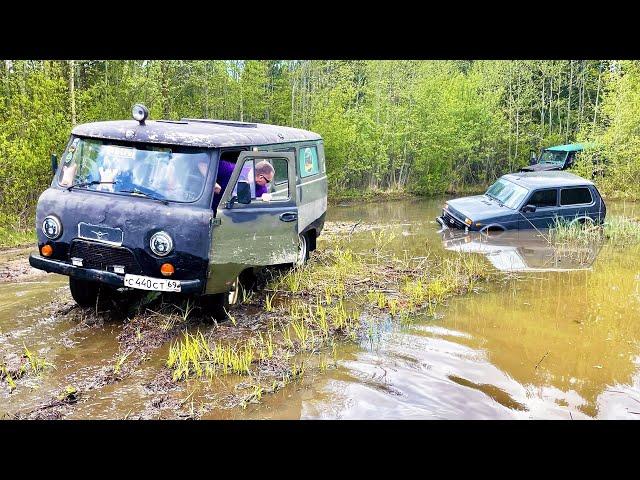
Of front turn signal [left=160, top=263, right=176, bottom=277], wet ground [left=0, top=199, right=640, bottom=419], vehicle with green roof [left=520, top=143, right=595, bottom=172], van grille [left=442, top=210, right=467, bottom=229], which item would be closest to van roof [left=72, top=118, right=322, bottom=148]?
front turn signal [left=160, top=263, right=176, bottom=277]

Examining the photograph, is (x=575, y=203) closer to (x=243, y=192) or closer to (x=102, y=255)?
(x=243, y=192)

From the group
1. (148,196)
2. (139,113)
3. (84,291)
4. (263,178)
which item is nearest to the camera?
(148,196)

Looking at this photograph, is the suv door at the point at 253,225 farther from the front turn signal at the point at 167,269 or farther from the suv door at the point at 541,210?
the suv door at the point at 541,210

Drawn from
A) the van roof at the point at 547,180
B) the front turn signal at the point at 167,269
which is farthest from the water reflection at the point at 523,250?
the front turn signal at the point at 167,269

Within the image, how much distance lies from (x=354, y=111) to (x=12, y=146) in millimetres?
16295

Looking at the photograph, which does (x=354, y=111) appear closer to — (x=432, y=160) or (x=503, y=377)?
(x=432, y=160)

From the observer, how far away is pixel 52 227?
6715mm

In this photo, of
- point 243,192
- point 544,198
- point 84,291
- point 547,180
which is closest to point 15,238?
point 84,291

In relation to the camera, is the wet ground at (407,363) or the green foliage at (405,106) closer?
the wet ground at (407,363)

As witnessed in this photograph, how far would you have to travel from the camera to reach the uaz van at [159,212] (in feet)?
21.2

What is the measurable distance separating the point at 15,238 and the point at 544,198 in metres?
12.2

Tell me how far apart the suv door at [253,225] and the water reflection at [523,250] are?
15.3ft

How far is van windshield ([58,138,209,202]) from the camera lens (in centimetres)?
678
